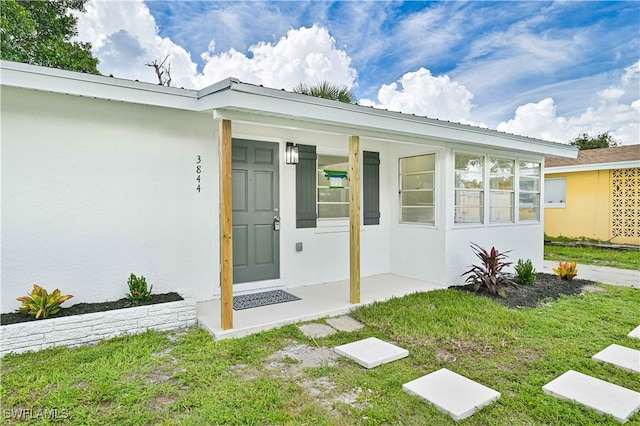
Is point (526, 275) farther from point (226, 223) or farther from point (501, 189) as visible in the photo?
point (226, 223)

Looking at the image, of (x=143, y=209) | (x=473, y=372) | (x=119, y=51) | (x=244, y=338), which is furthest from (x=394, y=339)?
(x=119, y=51)

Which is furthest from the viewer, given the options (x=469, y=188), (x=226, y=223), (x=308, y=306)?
(x=469, y=188)

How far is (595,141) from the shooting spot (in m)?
24.0

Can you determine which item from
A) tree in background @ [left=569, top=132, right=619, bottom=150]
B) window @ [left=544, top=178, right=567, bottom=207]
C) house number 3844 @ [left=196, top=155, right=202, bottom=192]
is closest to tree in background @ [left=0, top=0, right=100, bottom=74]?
house number 3844 @ [left=196, top=155, right=202, bottom=192]

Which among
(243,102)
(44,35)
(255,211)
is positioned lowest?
(255,211)

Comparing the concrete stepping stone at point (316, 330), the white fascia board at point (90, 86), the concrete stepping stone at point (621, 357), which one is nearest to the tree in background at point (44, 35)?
the white fascia board at point (90, 86)

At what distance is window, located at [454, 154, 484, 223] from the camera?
5.92 meters

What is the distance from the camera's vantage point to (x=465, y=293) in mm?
5180

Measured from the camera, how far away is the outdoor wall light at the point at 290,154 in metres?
5.22

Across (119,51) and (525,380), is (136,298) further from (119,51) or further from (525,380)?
(119,51)

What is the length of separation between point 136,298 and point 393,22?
32.9ft

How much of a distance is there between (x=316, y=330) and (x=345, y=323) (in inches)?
15.7

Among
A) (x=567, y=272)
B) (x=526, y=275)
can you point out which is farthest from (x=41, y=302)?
(x=567, y=272)

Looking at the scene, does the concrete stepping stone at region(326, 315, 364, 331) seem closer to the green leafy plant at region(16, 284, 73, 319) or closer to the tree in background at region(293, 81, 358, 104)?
Answer: the green leafy plant at region(16, 284, 73, 319)
